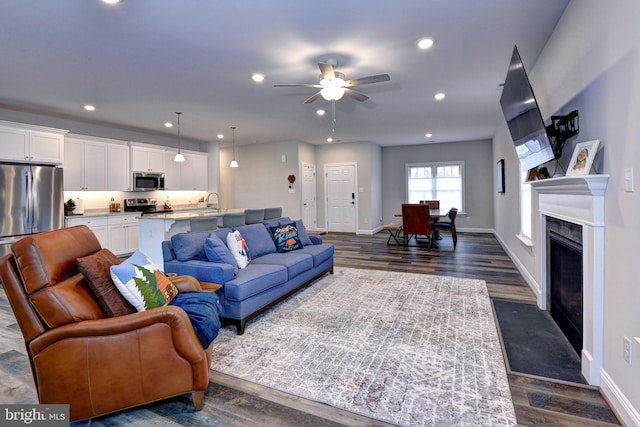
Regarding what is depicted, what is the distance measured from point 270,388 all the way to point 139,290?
99 centimetres

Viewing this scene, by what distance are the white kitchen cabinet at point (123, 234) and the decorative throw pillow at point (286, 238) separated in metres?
3.70

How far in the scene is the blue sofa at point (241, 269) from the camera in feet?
9.12

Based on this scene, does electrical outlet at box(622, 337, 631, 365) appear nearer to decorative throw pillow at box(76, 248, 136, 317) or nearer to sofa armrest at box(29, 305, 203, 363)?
sofa armrest at box(29, 305, 203, 363)

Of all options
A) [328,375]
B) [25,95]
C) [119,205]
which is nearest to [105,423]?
[328,375]

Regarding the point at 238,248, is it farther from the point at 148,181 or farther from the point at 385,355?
the point at 148,181

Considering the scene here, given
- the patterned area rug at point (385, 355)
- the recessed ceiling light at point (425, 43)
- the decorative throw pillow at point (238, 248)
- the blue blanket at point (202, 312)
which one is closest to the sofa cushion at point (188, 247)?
the decorative throw pillow at point (238, 248)

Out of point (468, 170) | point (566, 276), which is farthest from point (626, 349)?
point (468, 170)

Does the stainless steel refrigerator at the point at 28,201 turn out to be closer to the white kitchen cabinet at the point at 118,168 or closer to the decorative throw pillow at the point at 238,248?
the white kitchen cabinet at the point at 118,168

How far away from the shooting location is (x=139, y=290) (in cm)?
181

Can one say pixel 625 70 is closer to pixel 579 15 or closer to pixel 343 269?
pixel 579 15

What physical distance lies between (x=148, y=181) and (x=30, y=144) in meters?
2.15

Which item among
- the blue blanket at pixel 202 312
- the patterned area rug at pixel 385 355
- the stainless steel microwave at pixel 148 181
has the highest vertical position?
the stainless steel microwave at pixel 148 181

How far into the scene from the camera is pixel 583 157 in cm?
212

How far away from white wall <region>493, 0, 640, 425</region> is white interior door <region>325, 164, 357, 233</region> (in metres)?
6.63
